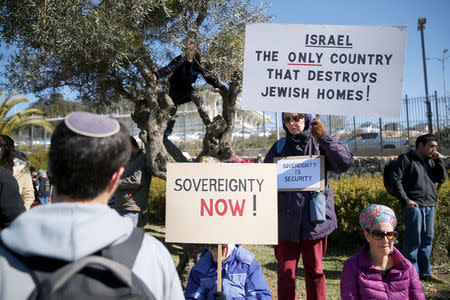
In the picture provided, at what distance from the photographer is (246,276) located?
8.54ft

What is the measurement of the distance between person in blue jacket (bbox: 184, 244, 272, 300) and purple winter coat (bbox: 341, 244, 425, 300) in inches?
23.5

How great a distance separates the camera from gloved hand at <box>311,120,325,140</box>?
293 cm

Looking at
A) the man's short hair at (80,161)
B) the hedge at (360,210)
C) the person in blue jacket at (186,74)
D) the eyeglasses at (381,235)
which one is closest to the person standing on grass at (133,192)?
the person in blue jacket at (186,74)

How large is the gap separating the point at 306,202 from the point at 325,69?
1150 millimetres

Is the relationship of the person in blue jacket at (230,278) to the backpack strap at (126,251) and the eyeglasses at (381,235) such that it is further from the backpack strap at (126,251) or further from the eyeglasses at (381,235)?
the backpack strap at (126,251)

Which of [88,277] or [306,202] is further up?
[306,202]

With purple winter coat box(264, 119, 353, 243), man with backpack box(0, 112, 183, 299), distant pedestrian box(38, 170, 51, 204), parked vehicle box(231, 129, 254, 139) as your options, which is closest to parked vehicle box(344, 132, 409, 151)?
parked vehicle box(231, 129, 254, 139)

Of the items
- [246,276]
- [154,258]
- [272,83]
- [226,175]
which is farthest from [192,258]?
[154,258]

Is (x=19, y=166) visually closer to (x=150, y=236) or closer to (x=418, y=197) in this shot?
(x=150, y=236)

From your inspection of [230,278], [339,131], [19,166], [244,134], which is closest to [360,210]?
[230,278]

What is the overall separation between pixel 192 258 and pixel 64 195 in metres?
3.56

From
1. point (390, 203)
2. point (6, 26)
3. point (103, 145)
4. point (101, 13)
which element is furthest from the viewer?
point (390, 203)

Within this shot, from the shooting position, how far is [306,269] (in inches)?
119

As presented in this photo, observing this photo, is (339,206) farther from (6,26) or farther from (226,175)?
(6,26)
